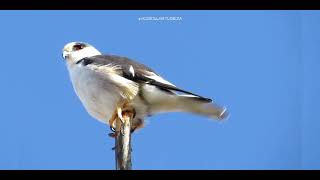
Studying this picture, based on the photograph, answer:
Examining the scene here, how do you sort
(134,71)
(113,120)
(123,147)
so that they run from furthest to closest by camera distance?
(134,71) < (113,120) < (123,147)

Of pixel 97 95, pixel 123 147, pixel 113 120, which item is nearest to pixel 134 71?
pixel 97 95

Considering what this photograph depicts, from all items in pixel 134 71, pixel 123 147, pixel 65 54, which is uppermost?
pixel 65 54

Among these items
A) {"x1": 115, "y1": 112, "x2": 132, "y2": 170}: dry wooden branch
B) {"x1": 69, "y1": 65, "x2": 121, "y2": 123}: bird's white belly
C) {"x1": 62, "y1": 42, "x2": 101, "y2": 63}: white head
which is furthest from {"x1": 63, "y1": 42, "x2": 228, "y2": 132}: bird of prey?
{"x1": 115, "y1": 112, "x2": 132, "y2": 170}: dry wooden branch

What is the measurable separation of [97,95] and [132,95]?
14.5 inches

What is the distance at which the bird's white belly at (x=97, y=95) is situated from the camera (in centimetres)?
729

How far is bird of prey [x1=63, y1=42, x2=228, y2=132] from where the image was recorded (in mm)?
7270

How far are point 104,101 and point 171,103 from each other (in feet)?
2.35

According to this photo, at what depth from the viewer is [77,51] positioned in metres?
8.26

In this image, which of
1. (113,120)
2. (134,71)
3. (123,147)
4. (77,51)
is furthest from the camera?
(77,51)

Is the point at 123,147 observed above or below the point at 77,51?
below

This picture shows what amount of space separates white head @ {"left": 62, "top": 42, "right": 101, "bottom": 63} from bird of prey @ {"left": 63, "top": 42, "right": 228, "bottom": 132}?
49cm

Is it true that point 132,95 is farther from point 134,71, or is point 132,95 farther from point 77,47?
point 77,47

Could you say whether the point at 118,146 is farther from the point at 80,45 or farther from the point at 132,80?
the point at 80,45

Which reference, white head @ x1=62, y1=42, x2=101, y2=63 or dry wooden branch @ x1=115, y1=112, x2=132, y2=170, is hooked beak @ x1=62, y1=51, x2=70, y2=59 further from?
dry wooden branch @ x1=115, y1=112, x2=132, y2=170
